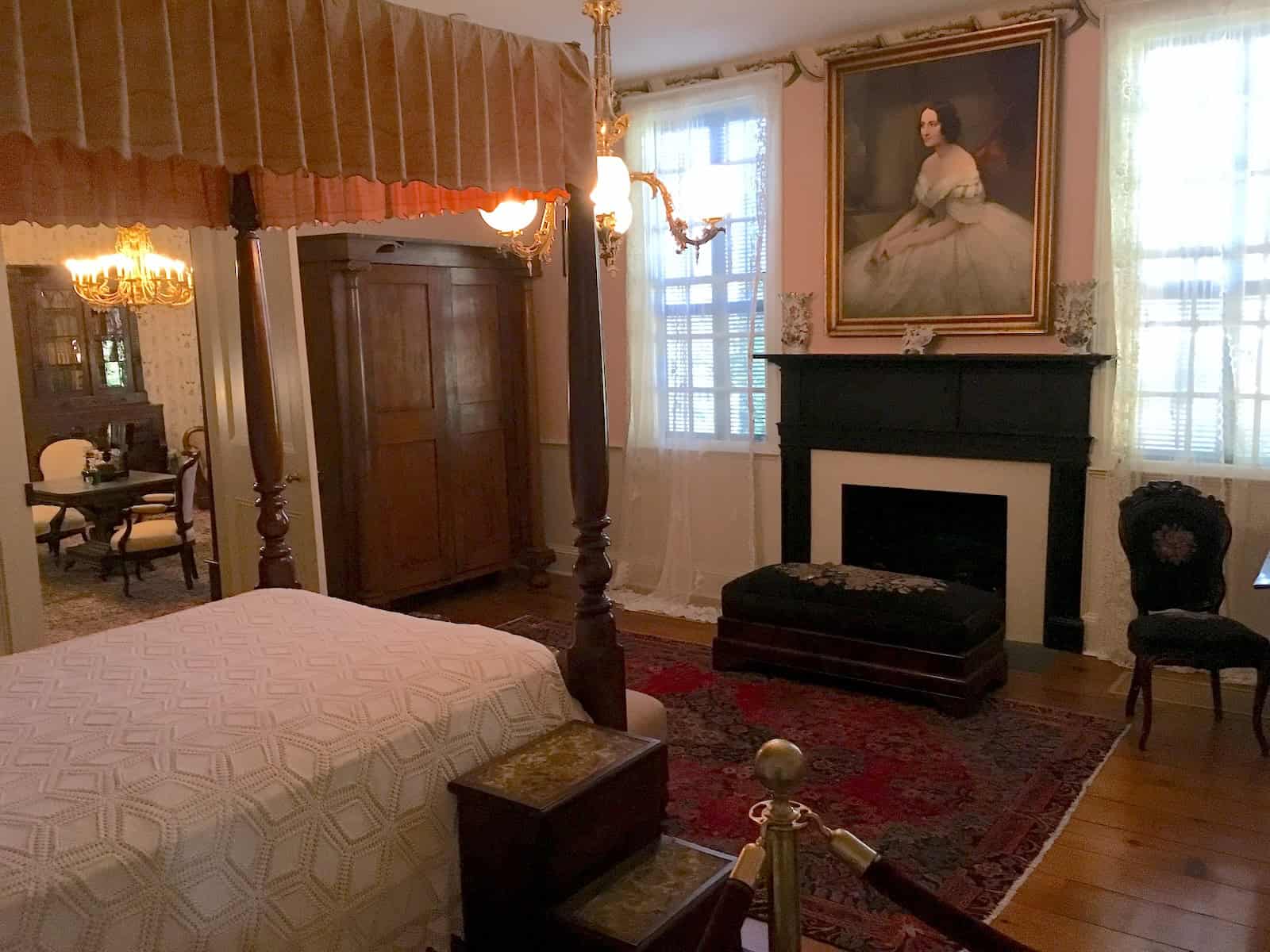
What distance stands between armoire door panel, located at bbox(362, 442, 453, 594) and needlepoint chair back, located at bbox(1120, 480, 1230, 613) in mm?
3396

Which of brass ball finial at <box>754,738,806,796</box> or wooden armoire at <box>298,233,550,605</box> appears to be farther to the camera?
wooden armoire at <box>298,233,550,605</box>

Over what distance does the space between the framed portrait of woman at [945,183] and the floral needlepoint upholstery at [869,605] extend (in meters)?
1.30

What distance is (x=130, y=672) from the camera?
233 centimetres

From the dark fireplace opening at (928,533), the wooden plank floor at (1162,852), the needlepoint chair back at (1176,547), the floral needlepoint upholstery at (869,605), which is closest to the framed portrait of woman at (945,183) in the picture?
the dark fireplace opening at (928,533)

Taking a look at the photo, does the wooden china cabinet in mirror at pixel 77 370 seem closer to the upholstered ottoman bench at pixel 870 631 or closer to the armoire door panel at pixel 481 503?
the armoire door panel at pixel 481 503

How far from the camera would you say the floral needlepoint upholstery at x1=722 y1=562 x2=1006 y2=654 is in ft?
13.1

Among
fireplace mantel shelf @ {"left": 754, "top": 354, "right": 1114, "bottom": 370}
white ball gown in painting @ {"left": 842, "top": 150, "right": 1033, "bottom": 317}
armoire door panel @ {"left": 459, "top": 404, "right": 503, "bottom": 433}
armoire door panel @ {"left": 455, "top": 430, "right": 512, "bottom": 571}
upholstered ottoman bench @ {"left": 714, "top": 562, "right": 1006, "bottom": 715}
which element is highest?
white ball gown in painting @ {"left": 842, "top": 150, "right": 1033, "bottom": 317}

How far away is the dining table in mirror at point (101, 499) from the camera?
6.30m

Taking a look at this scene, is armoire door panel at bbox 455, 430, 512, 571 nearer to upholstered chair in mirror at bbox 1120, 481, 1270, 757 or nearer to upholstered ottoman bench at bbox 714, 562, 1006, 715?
upholstered ottoman bench at bbox 714, 562, 1006, 715

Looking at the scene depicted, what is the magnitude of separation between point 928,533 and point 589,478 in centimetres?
313

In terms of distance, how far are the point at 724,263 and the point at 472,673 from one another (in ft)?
11.8

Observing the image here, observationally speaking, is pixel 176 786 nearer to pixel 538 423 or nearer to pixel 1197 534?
pixel 1197 534

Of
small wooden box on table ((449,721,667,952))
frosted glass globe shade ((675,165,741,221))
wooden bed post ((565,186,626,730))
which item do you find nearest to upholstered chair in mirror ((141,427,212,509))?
frosted glass globe shade ((675,165,741,221))

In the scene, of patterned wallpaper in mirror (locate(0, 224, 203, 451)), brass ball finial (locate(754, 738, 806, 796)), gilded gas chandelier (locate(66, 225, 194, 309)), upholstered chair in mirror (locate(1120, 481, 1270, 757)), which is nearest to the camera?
brass ball finial (locate(754, 738, 806, 796))
